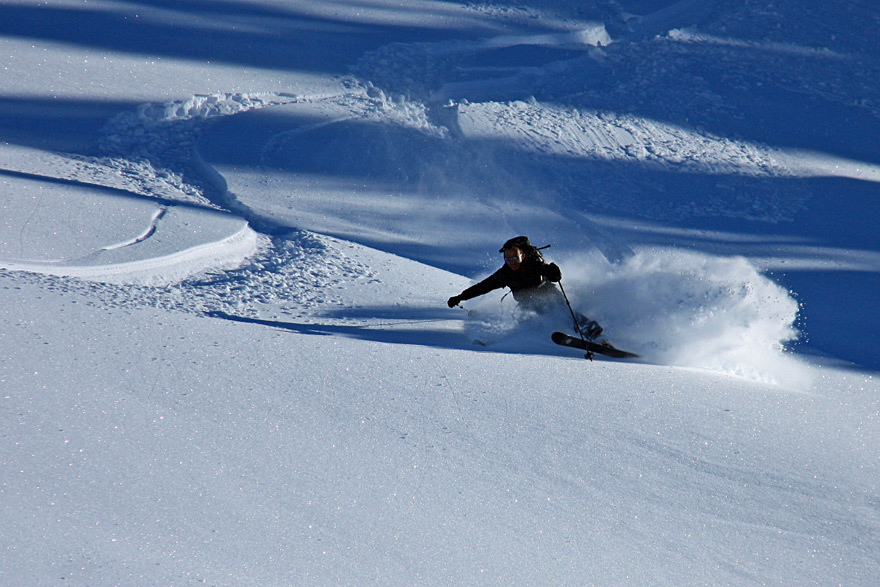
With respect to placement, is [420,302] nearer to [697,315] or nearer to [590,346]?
[590,346]

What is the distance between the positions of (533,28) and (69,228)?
42.8 ft

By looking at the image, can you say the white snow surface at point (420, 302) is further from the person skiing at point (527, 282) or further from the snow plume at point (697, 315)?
the person skiing at point (527, 282)

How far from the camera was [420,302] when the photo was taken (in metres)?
6.68

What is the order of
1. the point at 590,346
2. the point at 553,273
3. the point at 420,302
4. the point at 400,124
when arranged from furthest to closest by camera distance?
the point at 400,124 < the point at 420,302 < the point at 553,273 < the point at 590,346

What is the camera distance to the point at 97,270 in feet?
18.5

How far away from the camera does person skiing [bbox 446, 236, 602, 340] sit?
5.81 m

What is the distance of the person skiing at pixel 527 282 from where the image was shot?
19.1ft

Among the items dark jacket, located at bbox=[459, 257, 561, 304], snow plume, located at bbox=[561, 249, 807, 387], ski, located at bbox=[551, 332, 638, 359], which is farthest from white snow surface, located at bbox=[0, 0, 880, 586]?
dark jacket, located at bbox=[459, 257, 561, 304]

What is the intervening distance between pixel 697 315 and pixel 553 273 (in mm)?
1383

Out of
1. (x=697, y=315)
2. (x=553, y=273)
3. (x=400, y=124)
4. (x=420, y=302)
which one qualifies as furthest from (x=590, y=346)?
(x=400, y=124)

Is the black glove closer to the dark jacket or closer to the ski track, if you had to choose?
the dark jacket

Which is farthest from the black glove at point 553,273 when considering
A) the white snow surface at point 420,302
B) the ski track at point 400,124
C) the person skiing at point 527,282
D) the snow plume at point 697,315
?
the ski track at point 400,124

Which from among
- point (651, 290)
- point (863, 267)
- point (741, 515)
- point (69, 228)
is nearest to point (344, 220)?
point (69, 228)

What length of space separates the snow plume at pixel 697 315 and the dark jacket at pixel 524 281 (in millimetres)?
690
